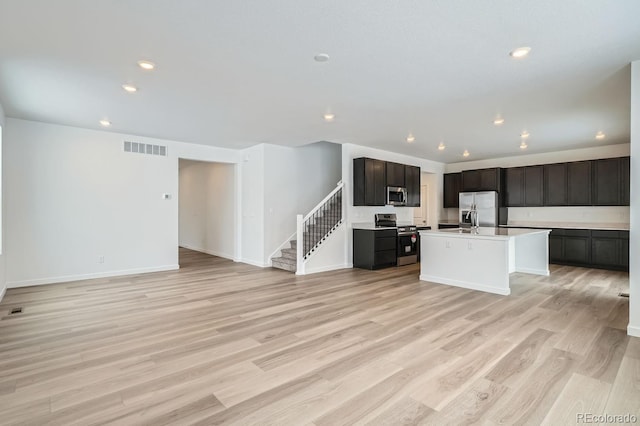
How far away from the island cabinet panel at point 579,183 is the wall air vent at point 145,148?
9162 mm

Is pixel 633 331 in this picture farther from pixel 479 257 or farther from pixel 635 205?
pixel 479 257

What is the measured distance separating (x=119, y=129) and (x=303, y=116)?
3529 mm

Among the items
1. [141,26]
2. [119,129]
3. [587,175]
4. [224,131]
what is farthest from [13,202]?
[587,175]

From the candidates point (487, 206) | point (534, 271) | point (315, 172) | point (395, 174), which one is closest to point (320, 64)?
point (395, 174)

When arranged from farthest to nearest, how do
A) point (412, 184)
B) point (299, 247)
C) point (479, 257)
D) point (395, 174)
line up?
1. point (412, 184)
2. point (395, 174)
3. point (299, 247)
4. point (479, 257)

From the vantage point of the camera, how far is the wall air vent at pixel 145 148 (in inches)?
244

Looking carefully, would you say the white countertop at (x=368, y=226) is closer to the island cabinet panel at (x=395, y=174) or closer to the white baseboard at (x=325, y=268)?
the white baseboard at (x=325, y=268)

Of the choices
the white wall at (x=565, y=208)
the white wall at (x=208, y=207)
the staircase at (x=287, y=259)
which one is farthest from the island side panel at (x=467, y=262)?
the white wall at (x=208, y=207)

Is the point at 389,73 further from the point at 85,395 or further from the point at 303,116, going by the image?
the point at 85,395

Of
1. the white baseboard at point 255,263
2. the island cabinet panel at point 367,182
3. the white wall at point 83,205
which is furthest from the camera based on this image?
the white baseboard at point 255,263

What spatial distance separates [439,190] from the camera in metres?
9.52

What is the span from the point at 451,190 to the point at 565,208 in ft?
8.98

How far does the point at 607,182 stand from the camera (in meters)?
6.84

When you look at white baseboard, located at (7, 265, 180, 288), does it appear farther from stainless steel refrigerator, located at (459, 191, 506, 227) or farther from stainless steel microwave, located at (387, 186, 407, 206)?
stainless steel refrigerator, located at (459, 191, 506, 227)
